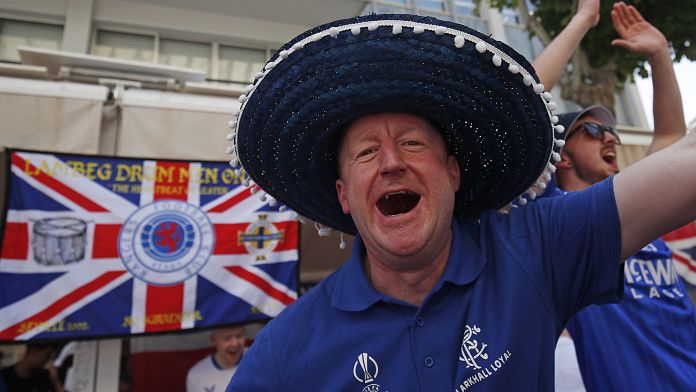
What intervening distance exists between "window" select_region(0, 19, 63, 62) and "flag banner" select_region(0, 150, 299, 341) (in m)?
4.80

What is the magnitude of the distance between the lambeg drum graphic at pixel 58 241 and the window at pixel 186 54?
4.88 meters

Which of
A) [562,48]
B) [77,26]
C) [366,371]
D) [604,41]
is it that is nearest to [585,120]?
[562,48]

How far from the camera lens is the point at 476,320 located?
3.49 ft

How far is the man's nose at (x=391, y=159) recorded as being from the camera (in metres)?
1.20

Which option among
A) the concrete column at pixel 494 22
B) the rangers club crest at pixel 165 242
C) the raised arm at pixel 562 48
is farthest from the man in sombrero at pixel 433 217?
the concrete column at pixel 494 22

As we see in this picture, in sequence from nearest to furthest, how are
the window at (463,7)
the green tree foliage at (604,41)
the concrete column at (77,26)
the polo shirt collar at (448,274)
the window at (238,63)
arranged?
1. the polo shirt collar at (448,274)
2. the green tree foliage at (604,41)
3. the concrete column at (77,26)
4. the window at (238,63)
5. the window at (463,7)

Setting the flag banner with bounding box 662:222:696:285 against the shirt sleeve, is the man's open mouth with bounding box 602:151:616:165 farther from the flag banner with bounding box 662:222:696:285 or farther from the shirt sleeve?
the flag banner with bounding box 662:222:696:285

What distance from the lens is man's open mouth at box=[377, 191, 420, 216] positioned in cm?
132

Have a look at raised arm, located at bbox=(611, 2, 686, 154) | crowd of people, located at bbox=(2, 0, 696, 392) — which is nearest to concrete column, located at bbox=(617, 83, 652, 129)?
raised arm, located at bbox=(611, 2, 686, 154)

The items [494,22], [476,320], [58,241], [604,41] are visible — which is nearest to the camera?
[476,320]

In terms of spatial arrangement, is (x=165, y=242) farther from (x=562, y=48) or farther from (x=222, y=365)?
(x=562, y=48)

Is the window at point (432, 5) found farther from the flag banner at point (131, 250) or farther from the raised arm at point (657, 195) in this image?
the raised arm at point (657, 195)

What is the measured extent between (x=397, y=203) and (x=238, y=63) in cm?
693

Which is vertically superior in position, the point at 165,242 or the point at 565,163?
the point at 565,163
